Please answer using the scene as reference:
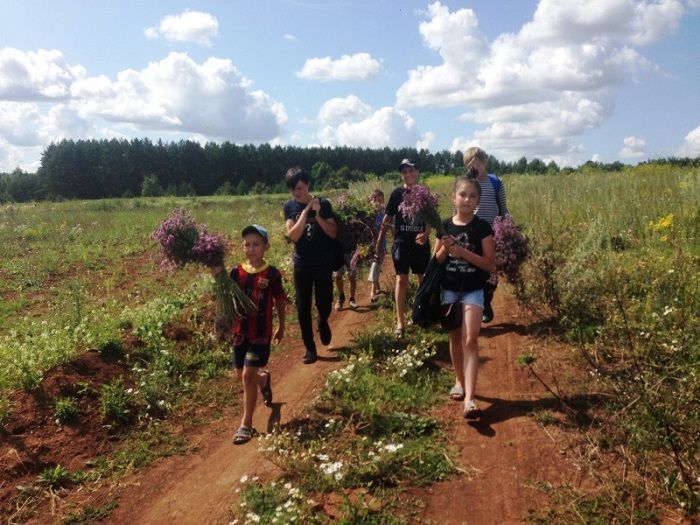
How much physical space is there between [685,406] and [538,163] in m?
50.0

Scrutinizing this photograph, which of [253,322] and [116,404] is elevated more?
[253,322]

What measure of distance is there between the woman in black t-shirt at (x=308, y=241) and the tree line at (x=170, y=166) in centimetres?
4972

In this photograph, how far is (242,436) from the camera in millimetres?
4523

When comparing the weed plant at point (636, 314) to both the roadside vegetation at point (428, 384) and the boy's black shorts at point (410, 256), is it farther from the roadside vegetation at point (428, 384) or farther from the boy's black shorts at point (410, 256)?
the boy's black shorts at point (410, 256)

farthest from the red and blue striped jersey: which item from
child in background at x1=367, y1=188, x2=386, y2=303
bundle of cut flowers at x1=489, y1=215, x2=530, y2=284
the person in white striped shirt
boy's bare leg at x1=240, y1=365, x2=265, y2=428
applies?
child in background at x1=367, y1=188, x2=386, y2=303

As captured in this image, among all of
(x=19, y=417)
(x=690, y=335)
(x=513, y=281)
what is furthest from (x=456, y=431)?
(x=19, y=417)

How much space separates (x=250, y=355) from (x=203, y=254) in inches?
40.1

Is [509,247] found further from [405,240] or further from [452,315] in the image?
[452,315]

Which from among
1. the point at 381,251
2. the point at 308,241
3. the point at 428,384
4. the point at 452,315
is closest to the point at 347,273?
the point at 381,251

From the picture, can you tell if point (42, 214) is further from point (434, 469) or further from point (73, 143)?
point (73, 143)

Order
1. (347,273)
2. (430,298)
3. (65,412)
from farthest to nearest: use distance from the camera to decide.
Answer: (347,273), (65,412), (430,298)

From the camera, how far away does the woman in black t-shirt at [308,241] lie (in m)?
5.39

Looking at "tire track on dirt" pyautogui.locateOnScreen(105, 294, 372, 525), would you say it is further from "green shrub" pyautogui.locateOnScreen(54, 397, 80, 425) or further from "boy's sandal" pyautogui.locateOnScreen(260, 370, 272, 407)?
"green shrub" pyautogui.locateOnScreen(54, 397, 80, 425)

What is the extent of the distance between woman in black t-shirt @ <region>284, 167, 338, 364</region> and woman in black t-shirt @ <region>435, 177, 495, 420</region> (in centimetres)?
158
